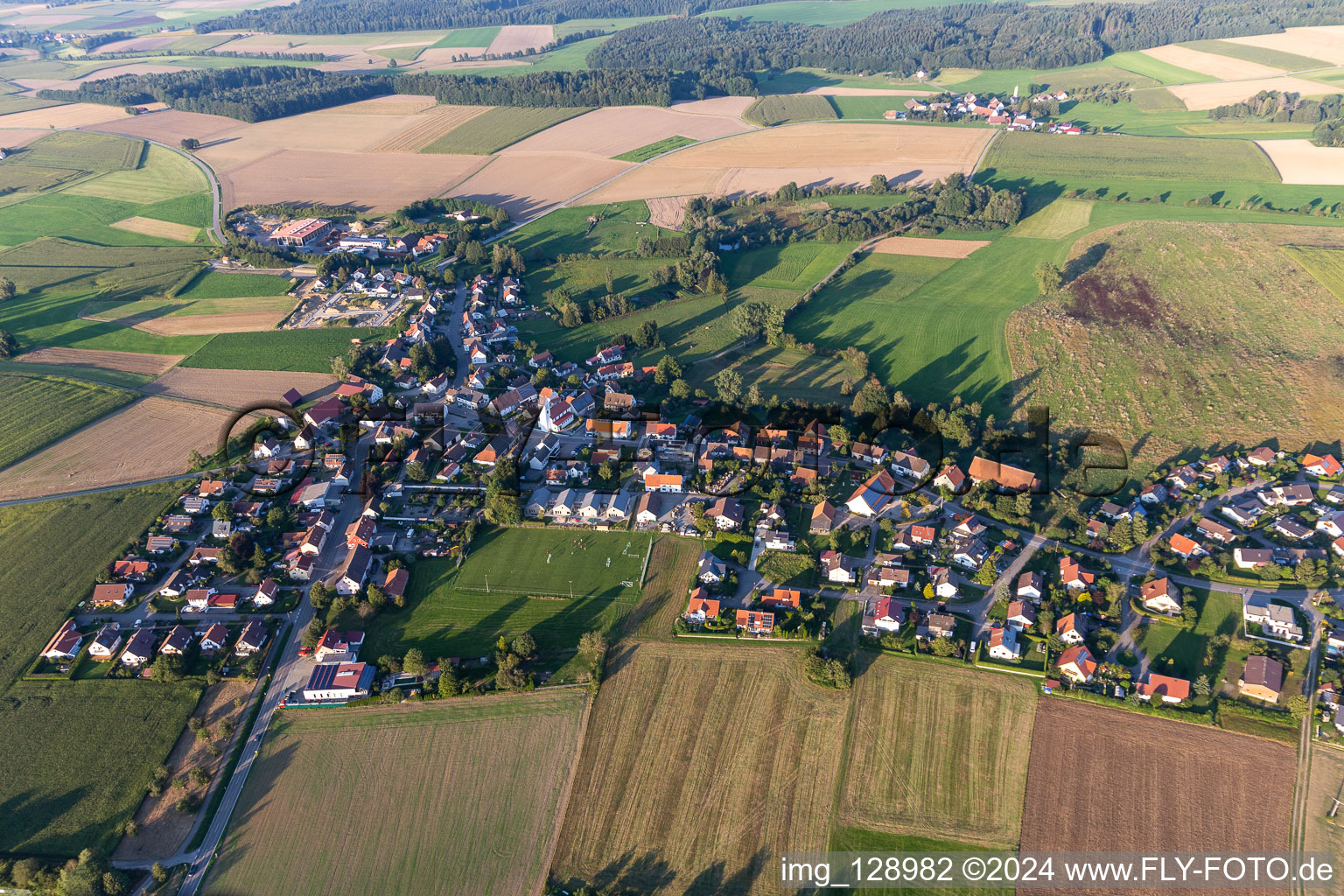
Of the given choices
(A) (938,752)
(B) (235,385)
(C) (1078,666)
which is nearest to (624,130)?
(B) (235,385)

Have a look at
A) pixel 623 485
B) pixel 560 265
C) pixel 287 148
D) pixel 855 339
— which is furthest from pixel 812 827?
pixel 287 148

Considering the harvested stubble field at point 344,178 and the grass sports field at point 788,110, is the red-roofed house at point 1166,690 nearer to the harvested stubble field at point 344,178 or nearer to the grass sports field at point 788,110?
the harvested stubble field at point 344,178

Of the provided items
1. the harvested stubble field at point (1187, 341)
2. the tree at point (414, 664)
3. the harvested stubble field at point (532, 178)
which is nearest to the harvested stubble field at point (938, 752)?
the tree at point (414, 664)

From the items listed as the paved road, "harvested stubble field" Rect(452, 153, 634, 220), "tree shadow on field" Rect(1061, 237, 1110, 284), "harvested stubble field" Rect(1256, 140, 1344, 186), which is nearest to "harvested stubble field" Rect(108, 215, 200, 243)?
"harvested stubble field" Rect(452, 153, 634, 220)

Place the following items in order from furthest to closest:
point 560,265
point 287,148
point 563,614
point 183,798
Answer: point 287,148, point 560,265, point 563,614, point 183,798

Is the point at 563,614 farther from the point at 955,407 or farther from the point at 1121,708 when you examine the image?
the point at 955,407

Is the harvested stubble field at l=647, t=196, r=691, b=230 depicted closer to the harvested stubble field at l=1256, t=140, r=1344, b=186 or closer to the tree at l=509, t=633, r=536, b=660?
the tree at l=509, t=633, r=536, b=660
